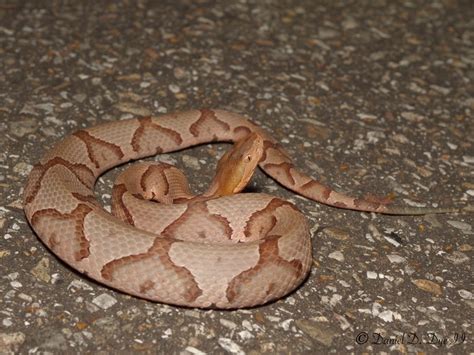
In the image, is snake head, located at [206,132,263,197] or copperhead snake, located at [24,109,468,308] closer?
copperhead snake, located at [24,109,468,308]

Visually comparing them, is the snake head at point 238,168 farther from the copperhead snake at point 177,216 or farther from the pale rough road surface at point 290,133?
the pale rough road surface at point 290,133

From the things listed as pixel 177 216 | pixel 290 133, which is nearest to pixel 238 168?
pixel 177 216

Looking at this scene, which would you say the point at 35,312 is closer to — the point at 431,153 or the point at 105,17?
the point at 431,153

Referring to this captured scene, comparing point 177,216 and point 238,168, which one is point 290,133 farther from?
point 177,216

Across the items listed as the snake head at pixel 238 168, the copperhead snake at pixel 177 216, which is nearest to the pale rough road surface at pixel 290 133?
the copperhead snake at pixel 177 216

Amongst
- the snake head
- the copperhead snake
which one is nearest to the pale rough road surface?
the copperhead snake

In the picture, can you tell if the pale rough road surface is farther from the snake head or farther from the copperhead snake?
the snake head
